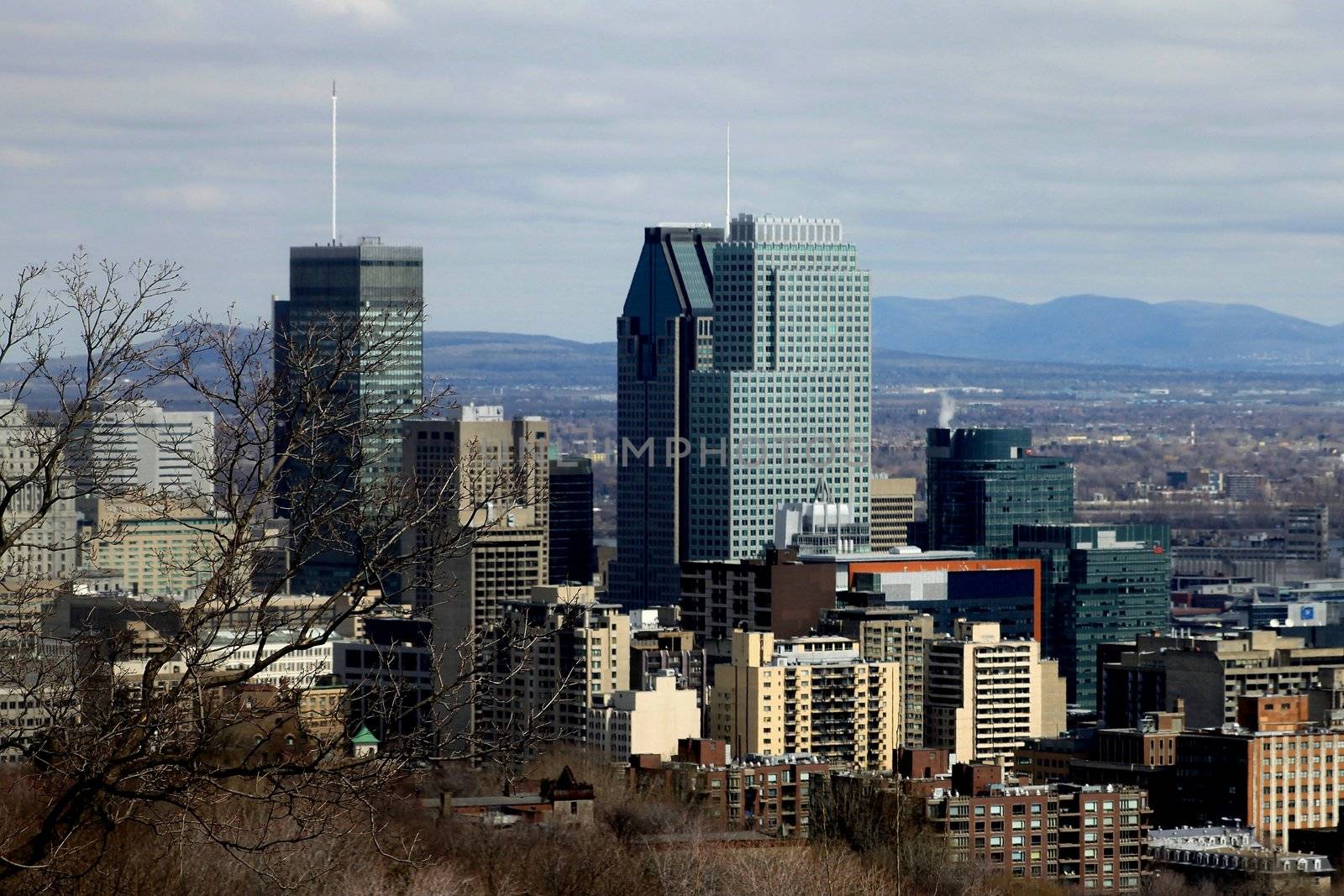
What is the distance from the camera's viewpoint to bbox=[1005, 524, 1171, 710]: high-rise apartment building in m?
129

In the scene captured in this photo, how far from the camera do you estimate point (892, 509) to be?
162250mm

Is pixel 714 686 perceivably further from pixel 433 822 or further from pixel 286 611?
pixel 286 611

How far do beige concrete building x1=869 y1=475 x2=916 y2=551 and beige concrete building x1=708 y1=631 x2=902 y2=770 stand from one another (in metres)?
70.8

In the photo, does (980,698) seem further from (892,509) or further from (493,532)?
(892,509)

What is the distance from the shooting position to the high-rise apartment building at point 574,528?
139 m

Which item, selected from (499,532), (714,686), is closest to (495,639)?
(714,686)

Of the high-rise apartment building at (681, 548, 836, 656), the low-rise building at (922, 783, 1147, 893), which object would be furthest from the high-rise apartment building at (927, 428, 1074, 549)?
the low-rise building at (922, 783, 1147, 893)

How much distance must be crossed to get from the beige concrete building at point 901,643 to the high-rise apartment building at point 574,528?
45.0 metres

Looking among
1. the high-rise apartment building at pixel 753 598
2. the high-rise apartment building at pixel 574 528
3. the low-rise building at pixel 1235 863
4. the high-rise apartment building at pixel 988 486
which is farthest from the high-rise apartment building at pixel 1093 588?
the low-rise building at pixel 1235 863

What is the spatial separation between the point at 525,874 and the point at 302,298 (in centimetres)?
11985

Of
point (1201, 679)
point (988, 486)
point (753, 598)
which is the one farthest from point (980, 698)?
point (988, 486)

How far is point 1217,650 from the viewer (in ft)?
304

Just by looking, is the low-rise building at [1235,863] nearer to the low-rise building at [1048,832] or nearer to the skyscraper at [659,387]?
the low-rise building at [1048,832]

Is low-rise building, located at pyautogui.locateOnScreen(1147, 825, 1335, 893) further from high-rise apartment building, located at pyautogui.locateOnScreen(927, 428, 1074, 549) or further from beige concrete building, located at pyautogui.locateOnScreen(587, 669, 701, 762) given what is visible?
high-rise apartment building, located at pyautogui.locateOnScreen(927, 428, 1074, 549)
